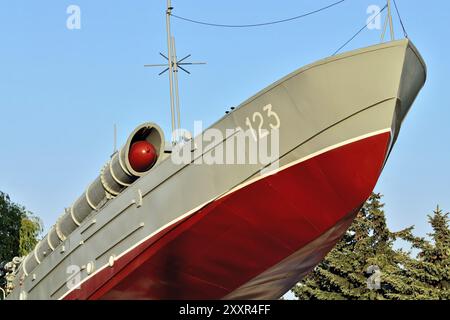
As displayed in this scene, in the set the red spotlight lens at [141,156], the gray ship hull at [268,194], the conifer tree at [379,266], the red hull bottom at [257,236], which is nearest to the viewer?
the gray ship hull at [268,194]

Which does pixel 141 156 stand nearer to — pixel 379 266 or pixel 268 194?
pixel 268 194

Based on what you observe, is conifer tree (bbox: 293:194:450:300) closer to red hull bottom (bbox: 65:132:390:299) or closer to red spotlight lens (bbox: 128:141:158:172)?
red hull bottom (bbox: 65:132:390:299)

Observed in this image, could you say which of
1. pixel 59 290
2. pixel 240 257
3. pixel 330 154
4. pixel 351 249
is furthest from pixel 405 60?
pixel 351 249

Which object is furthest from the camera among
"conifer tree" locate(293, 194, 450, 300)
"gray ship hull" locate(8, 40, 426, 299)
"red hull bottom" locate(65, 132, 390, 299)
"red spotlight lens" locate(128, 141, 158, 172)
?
"conifer tree" locate(293, 194, 450, 300)

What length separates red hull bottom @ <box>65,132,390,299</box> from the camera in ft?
42.9

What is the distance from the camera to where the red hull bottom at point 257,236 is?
42.9 ft

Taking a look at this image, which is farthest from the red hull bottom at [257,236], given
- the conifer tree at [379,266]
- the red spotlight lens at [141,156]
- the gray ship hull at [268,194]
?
the conifer tree at [379,266]

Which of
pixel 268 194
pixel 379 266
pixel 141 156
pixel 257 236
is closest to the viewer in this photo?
pixel 268 194

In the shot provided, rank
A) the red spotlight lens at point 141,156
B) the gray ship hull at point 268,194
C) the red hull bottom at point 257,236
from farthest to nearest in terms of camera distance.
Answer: the red spotlight lens at point 141,156
the red hull bottom at point 257,236
the gray ship hull at point 268,194

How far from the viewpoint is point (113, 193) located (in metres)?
17.2

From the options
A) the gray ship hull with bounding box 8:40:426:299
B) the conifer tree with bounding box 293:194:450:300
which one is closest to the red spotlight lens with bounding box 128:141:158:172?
the gray ship hull with bounding box 8:40:426:299

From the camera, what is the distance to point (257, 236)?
46.0ft

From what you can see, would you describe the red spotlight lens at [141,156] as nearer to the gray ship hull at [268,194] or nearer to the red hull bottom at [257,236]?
the gray ship hull at [268,194]

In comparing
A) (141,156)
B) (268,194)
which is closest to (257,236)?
(268,194)
